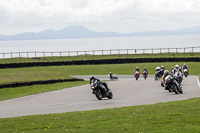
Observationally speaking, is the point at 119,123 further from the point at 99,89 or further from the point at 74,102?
the point at 99,89

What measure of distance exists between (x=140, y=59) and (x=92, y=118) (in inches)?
1847

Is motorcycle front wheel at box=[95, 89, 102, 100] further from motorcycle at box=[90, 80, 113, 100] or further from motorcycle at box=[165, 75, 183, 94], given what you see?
motorcycle at box=[165, 75, 183, 94]

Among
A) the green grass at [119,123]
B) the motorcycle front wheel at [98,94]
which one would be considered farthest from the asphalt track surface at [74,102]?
the green grass at [119,123]

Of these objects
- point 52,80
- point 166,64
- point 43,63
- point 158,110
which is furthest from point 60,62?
point 158,110

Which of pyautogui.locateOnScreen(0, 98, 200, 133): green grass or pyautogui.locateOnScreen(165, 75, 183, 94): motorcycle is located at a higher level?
pyautogui.locateOnScreen(165, 75, 183, 94): motorcycle

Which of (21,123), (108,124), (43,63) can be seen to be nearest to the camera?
(108,124)

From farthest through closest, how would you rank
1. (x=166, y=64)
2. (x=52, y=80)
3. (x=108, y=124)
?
(x=166, y=64)
(x=52, y=80)
(x=108, y=124)

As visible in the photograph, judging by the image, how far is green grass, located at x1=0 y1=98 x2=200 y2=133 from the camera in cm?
1056

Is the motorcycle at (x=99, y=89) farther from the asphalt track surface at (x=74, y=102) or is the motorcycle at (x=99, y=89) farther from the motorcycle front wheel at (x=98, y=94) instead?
A: the asphalt track surface at (x=74, y=102)

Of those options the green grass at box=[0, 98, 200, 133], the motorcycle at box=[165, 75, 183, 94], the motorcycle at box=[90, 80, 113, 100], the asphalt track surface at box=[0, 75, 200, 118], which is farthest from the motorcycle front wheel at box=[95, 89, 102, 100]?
the green grass at box=[0, 98, 200, 133]

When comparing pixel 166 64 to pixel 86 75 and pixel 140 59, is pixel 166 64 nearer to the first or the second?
pixel 140 59

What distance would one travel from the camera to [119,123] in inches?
463

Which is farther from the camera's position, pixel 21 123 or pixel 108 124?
pixel 21 123

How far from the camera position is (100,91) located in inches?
872
